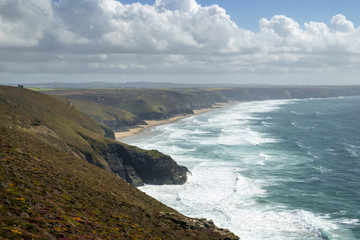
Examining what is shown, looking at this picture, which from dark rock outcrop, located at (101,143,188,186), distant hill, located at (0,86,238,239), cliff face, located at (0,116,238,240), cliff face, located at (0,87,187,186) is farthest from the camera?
dark rock outcrop, located at (101,143,188,186)

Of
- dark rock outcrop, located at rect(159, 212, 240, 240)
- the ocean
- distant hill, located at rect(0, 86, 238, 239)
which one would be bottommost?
the ocean

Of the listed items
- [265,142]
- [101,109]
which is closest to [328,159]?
[265,142]

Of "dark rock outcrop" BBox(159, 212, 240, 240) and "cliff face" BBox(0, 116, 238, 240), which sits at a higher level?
"cliff face" BBox(0, 116, 238, 240)

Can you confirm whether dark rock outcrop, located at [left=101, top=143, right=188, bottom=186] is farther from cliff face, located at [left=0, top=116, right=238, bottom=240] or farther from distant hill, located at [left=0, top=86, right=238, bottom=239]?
cliff face, located at [left=0, top=116, right=238, bottom=240]

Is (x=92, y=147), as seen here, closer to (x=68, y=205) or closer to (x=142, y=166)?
(x=142, y=166)

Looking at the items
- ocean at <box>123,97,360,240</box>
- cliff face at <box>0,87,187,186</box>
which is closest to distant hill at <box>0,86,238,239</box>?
cliff face at <box>0,87,187,186</box>

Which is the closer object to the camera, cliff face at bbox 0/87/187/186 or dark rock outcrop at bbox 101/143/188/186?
cliff face at bbox 0/87/187/186

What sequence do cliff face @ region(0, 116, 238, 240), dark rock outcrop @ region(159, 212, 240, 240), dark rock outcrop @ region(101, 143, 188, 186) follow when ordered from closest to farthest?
cliff face @ region(0, 116, 238, 240), dark rock outcrop @ region(159, 212, 240, 240), dark rock outcrop @ region(101, 143, 188, 186)

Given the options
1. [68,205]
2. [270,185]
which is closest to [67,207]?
[68,205]
